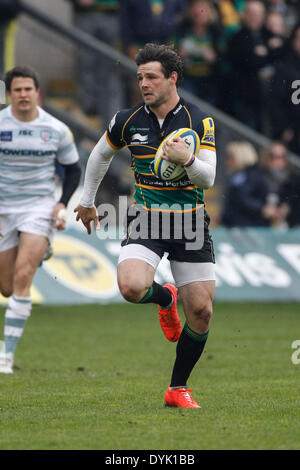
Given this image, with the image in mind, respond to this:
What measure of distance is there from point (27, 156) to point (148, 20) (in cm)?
701

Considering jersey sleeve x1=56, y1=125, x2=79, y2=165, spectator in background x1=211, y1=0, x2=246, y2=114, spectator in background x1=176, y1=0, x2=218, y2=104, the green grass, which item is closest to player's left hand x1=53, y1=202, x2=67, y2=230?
jersey sleeve x1=56, y1=125, x2=79, y2=165

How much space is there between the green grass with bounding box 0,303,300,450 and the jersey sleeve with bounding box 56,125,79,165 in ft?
6.16

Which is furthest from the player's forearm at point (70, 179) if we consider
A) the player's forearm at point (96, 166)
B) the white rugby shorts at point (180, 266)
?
the white rugby shorts at point (180, 266)

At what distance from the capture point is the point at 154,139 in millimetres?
6602

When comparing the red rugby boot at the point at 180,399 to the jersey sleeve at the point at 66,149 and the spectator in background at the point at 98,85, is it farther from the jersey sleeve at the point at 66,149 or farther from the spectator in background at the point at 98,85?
the spectator in background at the point at 98,85

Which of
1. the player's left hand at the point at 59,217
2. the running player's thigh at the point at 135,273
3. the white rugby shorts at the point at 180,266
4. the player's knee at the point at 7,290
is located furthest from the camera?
the player's knee at the point at 7,290

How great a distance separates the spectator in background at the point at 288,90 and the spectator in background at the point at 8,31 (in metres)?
4.11

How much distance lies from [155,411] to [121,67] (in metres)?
9.42

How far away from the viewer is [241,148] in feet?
48.9

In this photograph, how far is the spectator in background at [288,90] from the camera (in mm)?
14477
